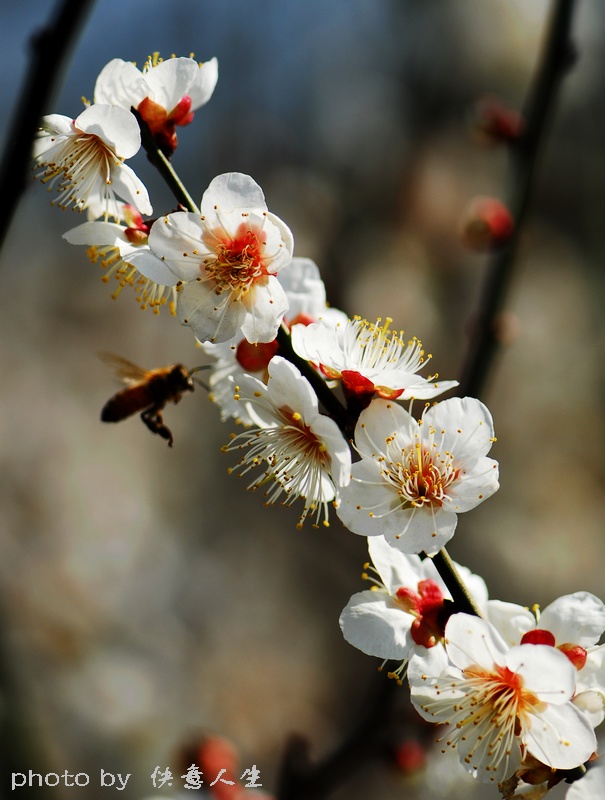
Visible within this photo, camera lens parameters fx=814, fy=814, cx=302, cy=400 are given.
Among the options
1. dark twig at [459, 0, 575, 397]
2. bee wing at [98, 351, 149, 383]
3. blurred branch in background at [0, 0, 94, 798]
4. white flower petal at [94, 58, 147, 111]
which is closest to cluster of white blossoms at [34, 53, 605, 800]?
white flower petal at [94, 58, 147, 111]

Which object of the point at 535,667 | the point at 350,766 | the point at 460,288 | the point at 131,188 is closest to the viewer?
the point at 535,667

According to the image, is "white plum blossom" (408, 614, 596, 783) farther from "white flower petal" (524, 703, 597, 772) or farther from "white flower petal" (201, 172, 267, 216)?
"white flower petal" (201, 172, 267, 216)

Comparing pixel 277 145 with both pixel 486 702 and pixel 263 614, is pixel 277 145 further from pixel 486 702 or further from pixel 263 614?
pixel 486 702

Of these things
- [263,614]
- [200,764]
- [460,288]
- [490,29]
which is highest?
[490,29]

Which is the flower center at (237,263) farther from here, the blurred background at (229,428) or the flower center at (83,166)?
the blurred background at (229,428)

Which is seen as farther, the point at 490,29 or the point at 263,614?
the point at 490,29

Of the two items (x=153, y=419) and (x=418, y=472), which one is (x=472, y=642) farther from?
(x=153, y=419)

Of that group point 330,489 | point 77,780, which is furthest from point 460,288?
point 330,489
